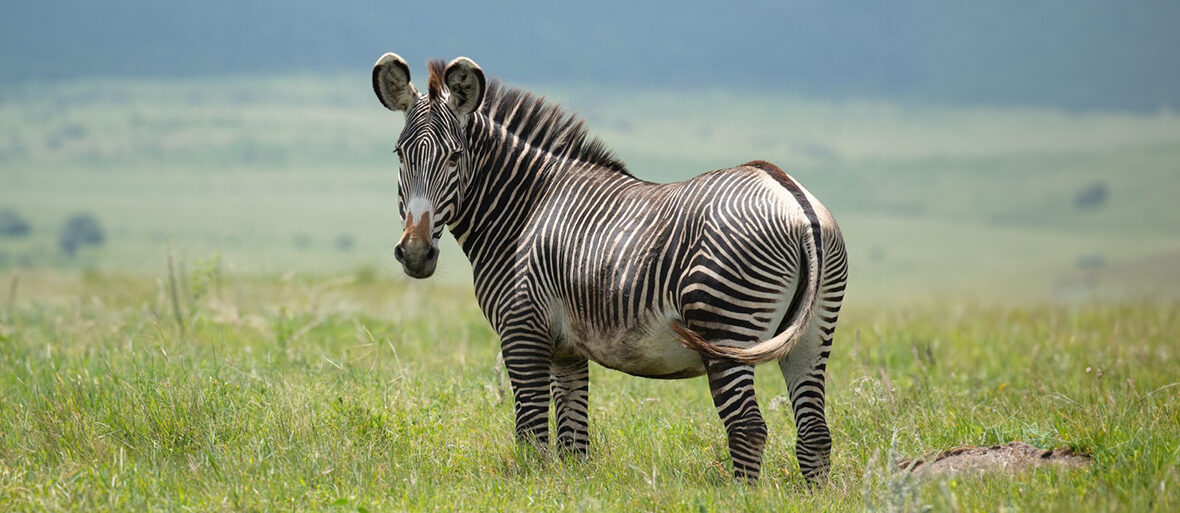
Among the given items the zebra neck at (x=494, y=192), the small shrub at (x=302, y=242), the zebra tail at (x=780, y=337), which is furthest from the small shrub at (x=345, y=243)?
the zebra tail at (x=780, y=337)

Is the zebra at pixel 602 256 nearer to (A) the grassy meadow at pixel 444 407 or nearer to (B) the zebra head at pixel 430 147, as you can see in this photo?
(B) the zebra head at pixel 430 147

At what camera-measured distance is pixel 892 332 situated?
13.1 m

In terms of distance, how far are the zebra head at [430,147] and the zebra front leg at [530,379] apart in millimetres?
690

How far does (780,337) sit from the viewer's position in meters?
5.29

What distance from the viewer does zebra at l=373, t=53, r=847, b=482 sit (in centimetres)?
550

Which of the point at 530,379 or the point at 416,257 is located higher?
the point at 416,257

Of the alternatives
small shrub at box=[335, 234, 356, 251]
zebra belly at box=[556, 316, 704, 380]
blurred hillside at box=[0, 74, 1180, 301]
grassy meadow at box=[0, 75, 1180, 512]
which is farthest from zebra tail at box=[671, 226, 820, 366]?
small shrub at box=[335, 234, 356, 251]

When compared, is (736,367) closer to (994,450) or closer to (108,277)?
(994,450)

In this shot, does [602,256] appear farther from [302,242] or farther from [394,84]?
[302,242]

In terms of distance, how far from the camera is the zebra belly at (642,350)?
5.85 m

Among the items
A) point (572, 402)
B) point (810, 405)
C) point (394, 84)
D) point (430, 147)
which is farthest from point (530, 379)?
point (394, 84)

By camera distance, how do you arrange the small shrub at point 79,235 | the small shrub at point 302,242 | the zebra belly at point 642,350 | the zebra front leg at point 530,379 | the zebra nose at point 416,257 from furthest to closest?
the small shrub at point 79,235
the small shrub at point 302,242
the zebra front leg at point 530,379
the zebra nose at point 416,257
the zebra belly at point 642,350

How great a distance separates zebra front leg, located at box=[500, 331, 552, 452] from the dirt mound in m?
2.09

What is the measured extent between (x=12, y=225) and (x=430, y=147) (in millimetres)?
134835
